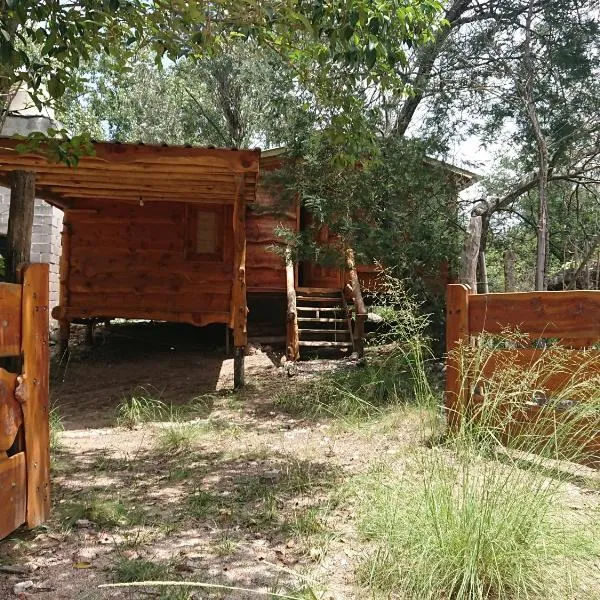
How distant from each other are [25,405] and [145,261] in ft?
26.2

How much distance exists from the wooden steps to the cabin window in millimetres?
1910

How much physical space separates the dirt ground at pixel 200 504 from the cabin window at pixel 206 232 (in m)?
A: 3.92

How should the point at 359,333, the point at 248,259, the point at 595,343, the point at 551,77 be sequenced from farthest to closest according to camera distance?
the point at 248,259 < the point at 359,333 < the point at 551,77 < the point at 595,343

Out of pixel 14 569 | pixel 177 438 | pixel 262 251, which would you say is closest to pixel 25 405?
pixel 14 569

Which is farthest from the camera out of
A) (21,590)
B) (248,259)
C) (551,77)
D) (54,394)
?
(248,259)

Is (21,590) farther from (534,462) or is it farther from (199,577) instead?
(534,462)

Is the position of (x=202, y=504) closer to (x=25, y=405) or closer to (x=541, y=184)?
(x=25, y=405)

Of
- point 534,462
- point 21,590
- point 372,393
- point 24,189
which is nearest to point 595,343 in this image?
point 534,462

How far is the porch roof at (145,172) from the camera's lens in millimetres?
6977

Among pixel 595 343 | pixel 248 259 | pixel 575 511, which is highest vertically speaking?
pixel 248 259

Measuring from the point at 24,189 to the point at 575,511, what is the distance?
171 inches

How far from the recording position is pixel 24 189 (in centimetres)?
457

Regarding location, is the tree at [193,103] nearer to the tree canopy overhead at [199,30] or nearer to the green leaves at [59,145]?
the tree canopy overhead at [199,30]

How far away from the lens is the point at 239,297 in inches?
321
